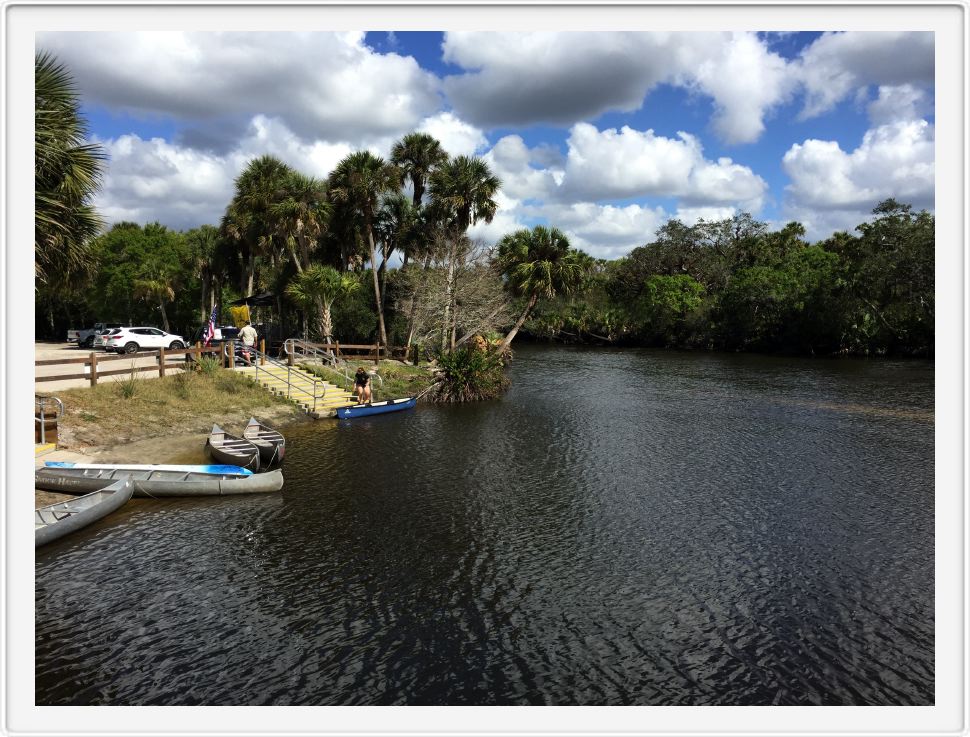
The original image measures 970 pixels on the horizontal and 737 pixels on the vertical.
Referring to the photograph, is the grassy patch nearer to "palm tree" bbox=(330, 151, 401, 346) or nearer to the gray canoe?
the gray canoe

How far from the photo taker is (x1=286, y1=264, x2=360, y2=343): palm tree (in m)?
36.2

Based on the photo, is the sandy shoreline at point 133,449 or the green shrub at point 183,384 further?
the green shrub at point 183,384

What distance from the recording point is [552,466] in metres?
19.5

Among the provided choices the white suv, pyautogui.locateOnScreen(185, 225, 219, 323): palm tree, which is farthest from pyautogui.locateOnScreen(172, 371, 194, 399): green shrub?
pyautogui.locateOnScreen(185, 225, 219, 323): palm tree

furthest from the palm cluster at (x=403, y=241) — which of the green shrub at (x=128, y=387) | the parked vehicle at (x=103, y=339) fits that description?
the green shrub at (x=128, y=387)

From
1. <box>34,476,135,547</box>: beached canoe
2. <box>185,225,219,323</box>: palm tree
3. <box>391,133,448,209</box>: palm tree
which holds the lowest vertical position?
<box>34,476,135,547</box>: beached canoe

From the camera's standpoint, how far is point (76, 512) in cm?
1318

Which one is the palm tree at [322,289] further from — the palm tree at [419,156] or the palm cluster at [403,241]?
the palm tree at [419,156]

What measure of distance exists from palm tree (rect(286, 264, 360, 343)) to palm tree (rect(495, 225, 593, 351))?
393 inches

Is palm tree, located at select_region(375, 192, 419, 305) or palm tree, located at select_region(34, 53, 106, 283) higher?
palm tree, located at select_region(375, 192, 419, 305)

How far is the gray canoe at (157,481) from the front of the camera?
1517 centimetres

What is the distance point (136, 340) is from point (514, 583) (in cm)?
3514

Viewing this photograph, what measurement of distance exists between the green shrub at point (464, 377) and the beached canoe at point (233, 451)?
13445 mm
